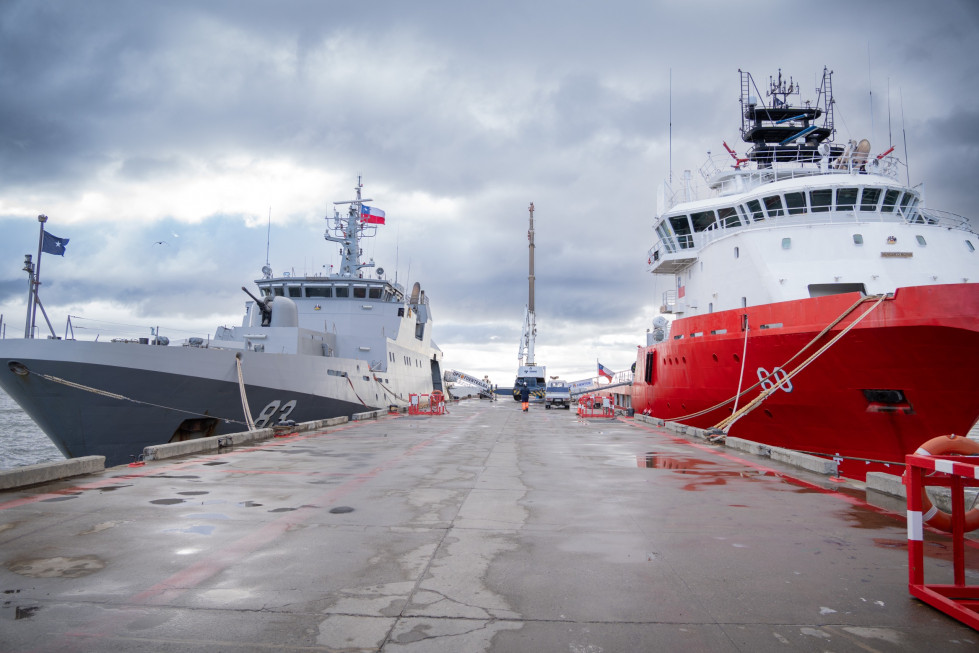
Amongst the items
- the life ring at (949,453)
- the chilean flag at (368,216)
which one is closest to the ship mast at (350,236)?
the chilean flag at (368,216)

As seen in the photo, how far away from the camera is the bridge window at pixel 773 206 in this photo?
57.6 feet

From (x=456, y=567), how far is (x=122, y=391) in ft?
39.3

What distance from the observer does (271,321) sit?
1973 centimetres

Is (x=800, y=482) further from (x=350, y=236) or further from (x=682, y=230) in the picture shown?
(x=350, y=236)

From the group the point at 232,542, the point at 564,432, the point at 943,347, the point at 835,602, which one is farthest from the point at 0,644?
the point at 564,432

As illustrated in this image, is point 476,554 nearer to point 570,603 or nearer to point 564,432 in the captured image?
point 570,603

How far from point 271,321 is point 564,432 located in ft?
34.7

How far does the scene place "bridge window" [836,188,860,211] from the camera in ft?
54.5

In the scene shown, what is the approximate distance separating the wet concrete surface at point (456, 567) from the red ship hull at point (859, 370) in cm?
478

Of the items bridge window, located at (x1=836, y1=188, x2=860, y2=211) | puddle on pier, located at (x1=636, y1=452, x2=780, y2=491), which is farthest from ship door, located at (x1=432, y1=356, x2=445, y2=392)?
puddle on pier, located at (x1=636, y1=452, x2=780, y2=491)

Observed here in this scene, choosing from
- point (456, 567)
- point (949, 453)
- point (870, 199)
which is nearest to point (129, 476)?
point (456, 567)

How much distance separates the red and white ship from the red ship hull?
27 mm

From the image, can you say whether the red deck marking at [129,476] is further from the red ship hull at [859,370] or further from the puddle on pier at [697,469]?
the red ship hull at [859,370]

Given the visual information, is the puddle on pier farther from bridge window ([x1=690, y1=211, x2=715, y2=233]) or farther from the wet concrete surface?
bridge window ([x1=690, y1=211, x2=715, y2=233])
